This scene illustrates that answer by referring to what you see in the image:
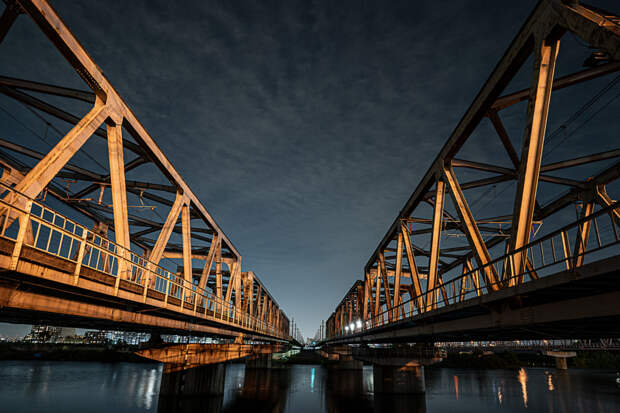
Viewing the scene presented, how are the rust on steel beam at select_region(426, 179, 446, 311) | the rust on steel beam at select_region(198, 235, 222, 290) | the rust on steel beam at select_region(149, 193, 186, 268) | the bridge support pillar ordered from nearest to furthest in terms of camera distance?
the rust on steel beam at select_region(149, 193, 186, 268) < the rust on steel beam at select_region(426, 179, 446, 311) < the rust on steel beam at select_region(198, 235, 222, 290) < the bridge support pillar

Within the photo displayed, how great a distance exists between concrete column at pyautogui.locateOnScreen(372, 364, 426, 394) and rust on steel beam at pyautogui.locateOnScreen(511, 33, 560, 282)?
99.5 feet

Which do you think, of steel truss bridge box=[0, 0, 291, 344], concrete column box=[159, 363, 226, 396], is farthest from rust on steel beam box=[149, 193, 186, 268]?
concrete column box=[159, 363, 226, 396]

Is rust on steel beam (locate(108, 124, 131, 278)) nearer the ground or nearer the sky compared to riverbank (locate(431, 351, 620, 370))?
nearer the sky

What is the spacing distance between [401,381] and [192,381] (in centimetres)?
2084

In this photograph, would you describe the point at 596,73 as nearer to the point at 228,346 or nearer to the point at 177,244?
the point at 228,346

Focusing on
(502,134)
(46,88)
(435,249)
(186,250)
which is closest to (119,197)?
(46,88)

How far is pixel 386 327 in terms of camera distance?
2725 cm

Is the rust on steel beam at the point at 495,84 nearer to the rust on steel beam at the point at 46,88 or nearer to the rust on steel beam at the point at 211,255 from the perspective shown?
the rust on steel beam at the point at 46,88

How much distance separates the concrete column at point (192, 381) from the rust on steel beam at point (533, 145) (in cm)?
3108

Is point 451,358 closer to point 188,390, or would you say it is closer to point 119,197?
point 188,390

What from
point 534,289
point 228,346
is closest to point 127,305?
point 534,289

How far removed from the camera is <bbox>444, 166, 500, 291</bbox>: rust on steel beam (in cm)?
1300

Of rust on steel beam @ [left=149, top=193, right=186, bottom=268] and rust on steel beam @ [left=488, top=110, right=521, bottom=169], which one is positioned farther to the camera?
rust on steel beam @ [left=149, top=193, right=186, bottom=268]

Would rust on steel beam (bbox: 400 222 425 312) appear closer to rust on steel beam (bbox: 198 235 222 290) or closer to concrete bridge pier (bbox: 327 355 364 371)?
rust on steel beam (bbox: 198 235 222 290)
